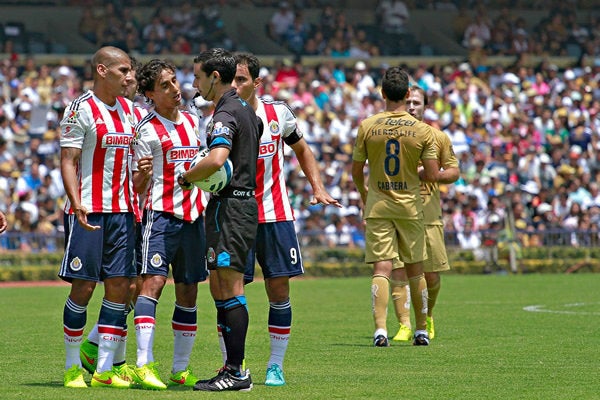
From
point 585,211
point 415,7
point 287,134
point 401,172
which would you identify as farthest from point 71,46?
point 287,134

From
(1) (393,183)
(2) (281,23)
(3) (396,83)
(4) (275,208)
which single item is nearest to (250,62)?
(4) (275,208)

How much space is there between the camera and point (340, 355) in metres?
10.9

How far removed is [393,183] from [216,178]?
158 inches

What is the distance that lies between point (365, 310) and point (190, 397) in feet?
29.3

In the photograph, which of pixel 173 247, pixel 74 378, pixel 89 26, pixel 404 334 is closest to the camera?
pixel 74 378

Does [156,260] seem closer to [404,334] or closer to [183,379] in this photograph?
[183,379]

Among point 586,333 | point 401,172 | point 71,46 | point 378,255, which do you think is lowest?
point 586,333

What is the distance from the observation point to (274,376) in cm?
885

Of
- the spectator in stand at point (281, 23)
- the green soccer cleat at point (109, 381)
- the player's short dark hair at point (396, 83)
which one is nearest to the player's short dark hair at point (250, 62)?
the green soccer cleat at point (109, 381)

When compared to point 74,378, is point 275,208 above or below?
above

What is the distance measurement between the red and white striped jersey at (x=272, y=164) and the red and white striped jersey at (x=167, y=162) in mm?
477

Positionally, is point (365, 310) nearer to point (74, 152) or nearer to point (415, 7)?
point (74, 152)

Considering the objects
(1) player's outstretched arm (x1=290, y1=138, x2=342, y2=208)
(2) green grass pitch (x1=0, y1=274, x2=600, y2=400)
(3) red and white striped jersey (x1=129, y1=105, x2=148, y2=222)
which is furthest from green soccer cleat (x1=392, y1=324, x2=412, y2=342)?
(3) red and white striped jersey (x1=129, y1=105, x2=148, y2=222)

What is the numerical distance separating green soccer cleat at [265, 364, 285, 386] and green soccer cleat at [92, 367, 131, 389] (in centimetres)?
103
